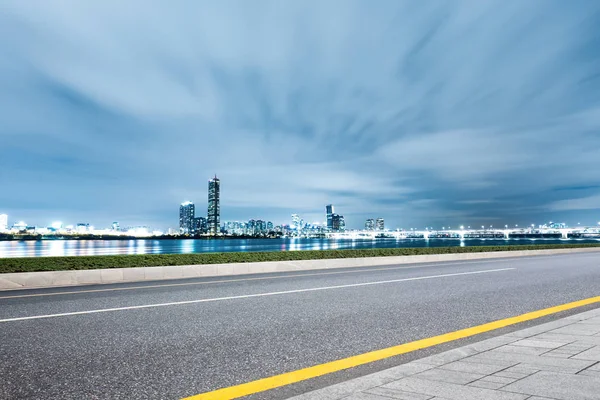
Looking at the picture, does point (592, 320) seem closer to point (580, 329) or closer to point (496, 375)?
point (580, 329)

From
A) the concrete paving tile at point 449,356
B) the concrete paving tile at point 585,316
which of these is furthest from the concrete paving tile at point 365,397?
the concrete paving tile at point 585,316

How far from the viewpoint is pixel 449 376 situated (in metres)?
3.93

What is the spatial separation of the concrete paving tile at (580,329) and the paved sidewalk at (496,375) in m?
0.29

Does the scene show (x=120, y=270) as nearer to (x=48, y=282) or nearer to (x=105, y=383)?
(x=48, y=282)

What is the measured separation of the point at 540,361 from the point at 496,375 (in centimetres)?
76

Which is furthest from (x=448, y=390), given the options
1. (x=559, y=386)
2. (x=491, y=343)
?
(x=491, y=343)

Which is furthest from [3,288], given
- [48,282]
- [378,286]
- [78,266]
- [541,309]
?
[541,309]

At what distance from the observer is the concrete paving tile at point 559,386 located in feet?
11.0

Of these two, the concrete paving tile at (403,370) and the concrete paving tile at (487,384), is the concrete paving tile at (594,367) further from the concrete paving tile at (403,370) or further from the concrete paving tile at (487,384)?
the concrete paving tile at (403,370)

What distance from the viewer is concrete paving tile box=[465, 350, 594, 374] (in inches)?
161

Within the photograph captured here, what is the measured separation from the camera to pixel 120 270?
14.7m

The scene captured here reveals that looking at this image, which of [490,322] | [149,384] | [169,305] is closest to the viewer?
[149,384]

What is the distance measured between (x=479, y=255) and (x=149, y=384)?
2779 centimetres

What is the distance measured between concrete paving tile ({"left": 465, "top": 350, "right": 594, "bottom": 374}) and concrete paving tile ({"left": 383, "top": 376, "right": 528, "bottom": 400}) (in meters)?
0.92
